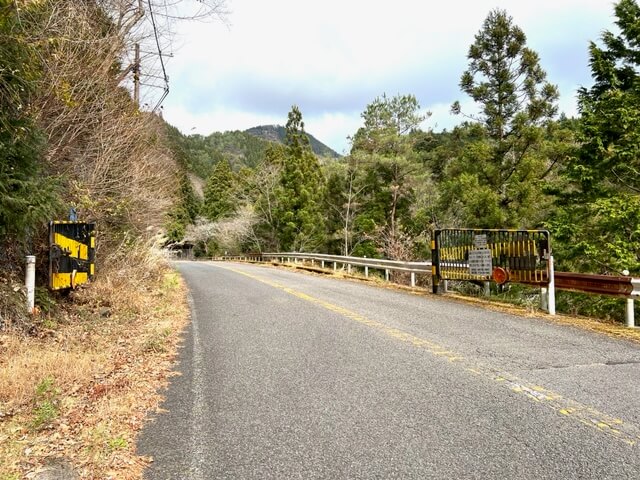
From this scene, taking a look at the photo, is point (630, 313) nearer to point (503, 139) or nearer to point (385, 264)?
point (385, 264)

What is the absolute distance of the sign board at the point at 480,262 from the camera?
1055 cm

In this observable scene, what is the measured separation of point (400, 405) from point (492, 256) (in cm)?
728

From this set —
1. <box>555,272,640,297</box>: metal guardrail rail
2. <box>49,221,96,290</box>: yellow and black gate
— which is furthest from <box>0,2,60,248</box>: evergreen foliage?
<box>555,272,640,297</box>: metal guardrail rail

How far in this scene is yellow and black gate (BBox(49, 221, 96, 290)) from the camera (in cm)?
684

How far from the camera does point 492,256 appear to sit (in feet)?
34.6

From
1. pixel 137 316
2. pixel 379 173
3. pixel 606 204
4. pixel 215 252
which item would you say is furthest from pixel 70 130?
pixel 215 252

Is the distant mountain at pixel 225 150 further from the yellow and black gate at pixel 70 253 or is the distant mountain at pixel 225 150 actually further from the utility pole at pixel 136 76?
the yellow and black gate at pixel 70 253

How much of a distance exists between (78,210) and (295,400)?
6.79 meters

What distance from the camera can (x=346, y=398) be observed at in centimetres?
429

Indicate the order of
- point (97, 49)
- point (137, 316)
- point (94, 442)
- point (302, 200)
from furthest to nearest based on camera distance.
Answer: point (302, 200)
point (137, 316)
point (97, 49)
point (94, 442)

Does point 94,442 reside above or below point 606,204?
below

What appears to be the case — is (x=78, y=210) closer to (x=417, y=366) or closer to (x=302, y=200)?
(x=417, y=366)

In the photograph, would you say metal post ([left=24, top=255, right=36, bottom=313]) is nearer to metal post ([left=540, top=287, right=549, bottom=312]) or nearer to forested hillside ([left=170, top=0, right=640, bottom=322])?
metal post ([left=540, top=287, right=549, bottom=312])

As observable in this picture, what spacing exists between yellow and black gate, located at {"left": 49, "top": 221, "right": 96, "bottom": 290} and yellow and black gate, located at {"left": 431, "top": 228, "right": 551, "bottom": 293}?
7909 millimetres
